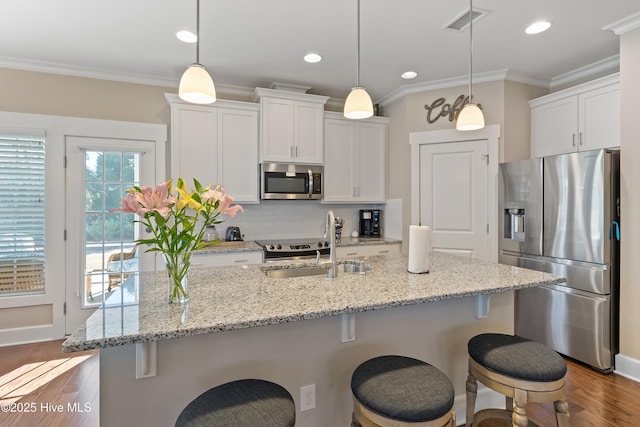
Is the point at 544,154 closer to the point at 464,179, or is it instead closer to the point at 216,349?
the point at 464,179

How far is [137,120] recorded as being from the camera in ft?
11.5

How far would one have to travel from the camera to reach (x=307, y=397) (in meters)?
1.58

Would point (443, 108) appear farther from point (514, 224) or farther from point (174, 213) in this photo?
point (174, 213)

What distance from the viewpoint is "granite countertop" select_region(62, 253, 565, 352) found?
1064mm

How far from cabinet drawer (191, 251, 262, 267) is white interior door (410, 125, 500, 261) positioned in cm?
185

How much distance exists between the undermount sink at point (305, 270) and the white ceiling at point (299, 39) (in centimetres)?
179

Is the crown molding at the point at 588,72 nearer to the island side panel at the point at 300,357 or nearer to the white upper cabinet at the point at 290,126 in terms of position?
the white upper cabinet at the point at 290,126

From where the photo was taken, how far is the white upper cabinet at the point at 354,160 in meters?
3.90

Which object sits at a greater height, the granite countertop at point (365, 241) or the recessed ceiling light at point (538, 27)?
the recessed ceiling light at point (538, 27)

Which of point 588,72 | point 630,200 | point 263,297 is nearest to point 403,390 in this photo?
point 263,297

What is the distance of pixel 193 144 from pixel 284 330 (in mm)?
2544

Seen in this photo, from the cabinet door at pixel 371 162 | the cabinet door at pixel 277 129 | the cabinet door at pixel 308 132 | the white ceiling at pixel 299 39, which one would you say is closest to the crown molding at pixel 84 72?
the white ceiling at pixel 299 39

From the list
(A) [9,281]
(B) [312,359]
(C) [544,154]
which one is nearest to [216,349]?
(B) [312,359]

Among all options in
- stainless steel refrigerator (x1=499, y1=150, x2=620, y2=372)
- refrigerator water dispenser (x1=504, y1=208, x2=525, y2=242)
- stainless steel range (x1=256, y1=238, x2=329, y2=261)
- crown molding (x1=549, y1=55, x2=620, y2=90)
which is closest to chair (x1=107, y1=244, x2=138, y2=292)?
stainless steel range (x1=256, y1=238, x2=329, y2=261)
